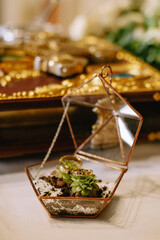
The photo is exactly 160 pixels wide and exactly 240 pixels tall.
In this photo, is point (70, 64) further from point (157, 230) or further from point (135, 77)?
point (157, 230)

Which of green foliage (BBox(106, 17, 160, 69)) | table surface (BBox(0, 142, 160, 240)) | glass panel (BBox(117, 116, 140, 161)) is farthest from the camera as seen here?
green foliage (BBox(106, 17, 160, 69))

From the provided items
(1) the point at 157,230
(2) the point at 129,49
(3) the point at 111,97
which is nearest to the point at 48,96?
(3) the point at 111,97

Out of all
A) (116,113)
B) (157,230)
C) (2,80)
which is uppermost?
(2,80)

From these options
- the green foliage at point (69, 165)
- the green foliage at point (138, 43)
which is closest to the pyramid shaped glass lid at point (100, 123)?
the green foliage at point (69, 165)

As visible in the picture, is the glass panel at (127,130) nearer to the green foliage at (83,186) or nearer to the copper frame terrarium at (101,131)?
the copper frame terrarium at (101,131)

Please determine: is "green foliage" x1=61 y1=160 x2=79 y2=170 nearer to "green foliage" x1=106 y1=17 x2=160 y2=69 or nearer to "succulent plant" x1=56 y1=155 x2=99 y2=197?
"succulent plant" x1=56 y1=155 x2=99 y2=197

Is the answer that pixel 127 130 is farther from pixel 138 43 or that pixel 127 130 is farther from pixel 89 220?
pixel 138 43

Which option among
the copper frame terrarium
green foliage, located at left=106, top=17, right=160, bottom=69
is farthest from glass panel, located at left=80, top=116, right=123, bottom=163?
green foliage, located at left=106, top=17, right=160, bottom=69
